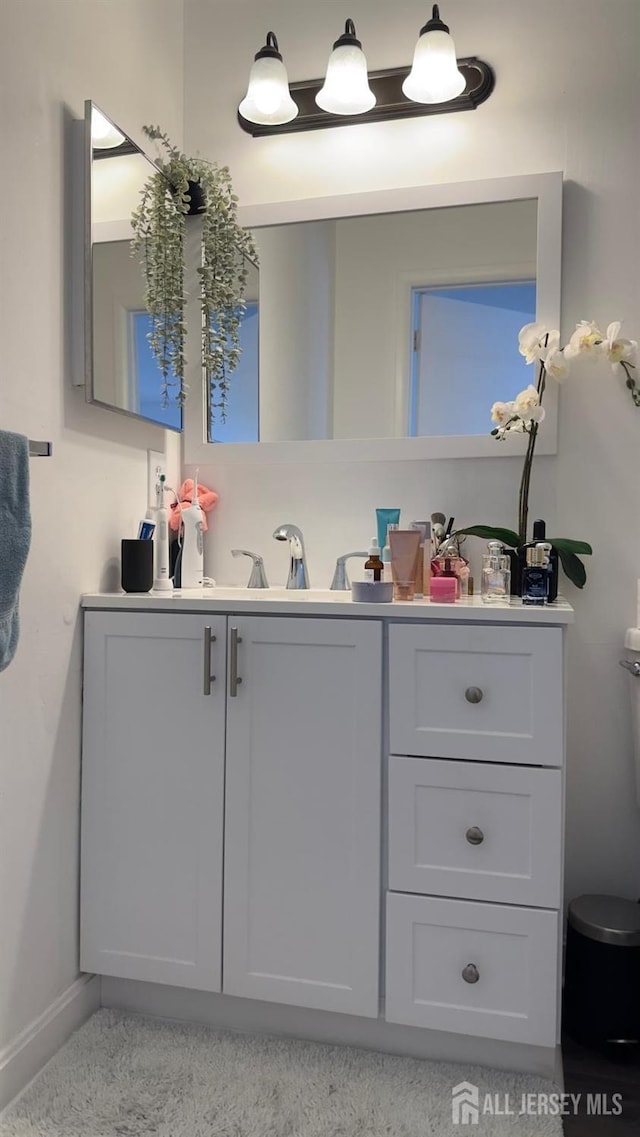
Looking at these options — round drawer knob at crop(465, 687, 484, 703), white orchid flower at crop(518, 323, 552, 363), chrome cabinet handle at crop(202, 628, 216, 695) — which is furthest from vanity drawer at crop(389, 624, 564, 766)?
white orchid flower at crop(518, 323, 552, 363)

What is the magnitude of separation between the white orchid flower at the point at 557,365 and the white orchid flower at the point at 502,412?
112 mm

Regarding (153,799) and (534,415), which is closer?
(153,799)

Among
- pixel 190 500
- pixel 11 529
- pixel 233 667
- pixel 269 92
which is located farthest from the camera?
pixel 190 500

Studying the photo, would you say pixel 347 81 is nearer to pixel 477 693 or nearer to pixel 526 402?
pixel 526 402

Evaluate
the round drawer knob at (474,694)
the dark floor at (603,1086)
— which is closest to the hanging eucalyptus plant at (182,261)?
the round drawer knob at (474,694)

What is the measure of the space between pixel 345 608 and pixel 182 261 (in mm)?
992

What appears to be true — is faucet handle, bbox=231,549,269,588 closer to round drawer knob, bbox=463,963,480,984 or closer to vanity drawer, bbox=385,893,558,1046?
vanity drawer, bbox=385,893,558,1046

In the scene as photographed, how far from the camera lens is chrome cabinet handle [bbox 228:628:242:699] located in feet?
4.72

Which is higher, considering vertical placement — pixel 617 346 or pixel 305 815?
pixel 617 346

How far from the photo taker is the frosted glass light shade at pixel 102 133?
1489 mm

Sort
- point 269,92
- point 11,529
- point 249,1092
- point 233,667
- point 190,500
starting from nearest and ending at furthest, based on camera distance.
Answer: point 11,529, point 249,1092, point 233,667, point 269,92, point 190,500

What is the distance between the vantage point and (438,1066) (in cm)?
141

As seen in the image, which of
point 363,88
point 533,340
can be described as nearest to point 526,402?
point 533,340

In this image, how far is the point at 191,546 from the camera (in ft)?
6.04
